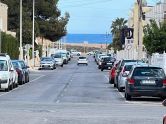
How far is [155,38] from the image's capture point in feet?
180

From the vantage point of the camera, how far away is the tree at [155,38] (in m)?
54.5

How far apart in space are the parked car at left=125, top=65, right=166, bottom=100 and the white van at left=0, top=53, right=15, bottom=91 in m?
9.08

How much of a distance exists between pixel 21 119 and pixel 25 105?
634cm

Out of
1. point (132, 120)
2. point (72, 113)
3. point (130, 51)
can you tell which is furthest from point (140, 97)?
point (130, 51)

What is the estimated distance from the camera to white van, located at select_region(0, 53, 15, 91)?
36094 mm

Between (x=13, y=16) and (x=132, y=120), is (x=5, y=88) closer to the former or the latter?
(x=132, y=120)

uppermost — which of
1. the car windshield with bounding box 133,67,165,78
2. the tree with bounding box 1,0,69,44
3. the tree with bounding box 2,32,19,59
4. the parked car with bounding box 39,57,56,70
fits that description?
the tree with bounding box 1,0,69,44

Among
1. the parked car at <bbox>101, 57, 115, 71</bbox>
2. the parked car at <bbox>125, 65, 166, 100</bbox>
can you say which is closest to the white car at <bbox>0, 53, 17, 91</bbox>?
the parked car at <bbox>125, 65, 166, 100</bbox>

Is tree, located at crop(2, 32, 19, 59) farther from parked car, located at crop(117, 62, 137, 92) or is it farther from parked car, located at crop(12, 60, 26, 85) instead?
parked car, located at crop(117, 62, 137, 92)

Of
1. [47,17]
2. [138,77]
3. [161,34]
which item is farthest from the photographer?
[47,17]

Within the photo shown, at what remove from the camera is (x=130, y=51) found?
80562 mm

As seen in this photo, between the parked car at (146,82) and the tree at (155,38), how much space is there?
82.1 feet

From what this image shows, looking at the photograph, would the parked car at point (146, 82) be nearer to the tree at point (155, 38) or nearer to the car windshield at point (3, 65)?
the car windshield at point (3, 65)

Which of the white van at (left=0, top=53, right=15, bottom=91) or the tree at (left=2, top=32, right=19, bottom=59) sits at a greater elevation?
the tree at (left=2, top=32, right=19, bottom=59)
